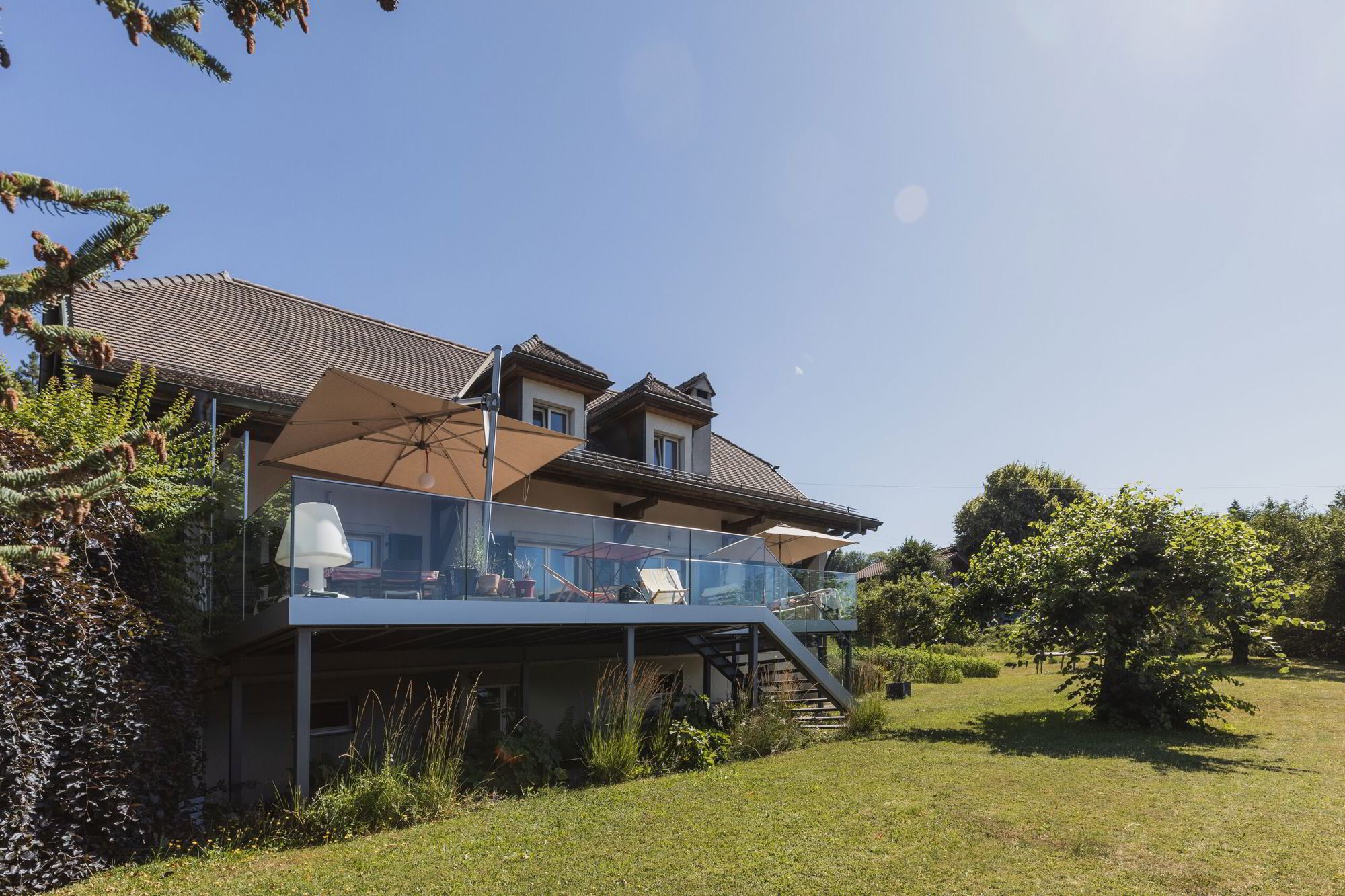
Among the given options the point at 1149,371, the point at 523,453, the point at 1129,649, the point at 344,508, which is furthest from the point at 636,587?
the point at 1149,371

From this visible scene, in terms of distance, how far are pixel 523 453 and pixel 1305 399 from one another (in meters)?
17.0

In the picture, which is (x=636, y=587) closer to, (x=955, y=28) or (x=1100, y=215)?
(x=955, y=28)

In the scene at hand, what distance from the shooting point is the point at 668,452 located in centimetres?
1786

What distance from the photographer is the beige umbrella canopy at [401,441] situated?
924 centimetres

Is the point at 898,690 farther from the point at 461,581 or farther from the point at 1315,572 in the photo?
the point at 1315,572

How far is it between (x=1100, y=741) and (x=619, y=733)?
7.10m

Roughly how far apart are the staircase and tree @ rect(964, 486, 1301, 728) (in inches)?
141

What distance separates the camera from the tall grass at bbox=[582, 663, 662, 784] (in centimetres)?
948

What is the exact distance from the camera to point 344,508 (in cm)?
802

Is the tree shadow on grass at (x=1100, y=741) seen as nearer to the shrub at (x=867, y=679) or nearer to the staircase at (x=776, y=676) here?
the staircase at (x=776, y=676)

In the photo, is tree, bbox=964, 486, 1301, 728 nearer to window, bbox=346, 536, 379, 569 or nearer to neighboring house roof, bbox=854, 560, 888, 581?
window, bbox=346, 536, 379, 569

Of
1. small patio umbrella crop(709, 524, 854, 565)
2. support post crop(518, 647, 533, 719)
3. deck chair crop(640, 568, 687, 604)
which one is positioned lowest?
support post crop(518, 647, 533, 719)

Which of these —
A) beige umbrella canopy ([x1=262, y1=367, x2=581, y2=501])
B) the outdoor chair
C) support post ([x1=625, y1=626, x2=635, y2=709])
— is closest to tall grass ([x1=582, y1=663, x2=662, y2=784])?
support post ([x1=625, y1=626, x2=635, y2=709])

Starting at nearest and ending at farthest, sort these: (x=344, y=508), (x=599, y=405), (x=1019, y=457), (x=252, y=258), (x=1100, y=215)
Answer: (x=344, y=508), (x=1100, y=215), (x=252, y=258), (x=599, y=405), (x=1019, y=457)
